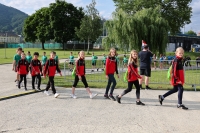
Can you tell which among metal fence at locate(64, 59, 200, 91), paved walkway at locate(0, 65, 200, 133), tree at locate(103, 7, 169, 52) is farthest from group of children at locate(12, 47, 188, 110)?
tree at locate(103, 7, 169, 52)

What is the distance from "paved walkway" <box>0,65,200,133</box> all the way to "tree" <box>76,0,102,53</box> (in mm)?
41209

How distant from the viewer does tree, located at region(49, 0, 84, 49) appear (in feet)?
210

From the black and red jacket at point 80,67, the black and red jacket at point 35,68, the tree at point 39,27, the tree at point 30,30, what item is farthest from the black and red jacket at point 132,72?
the tree at point 30,30

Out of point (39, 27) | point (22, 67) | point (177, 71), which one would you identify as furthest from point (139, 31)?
point (39, 27)

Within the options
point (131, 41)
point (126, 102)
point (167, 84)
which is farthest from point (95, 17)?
point (126, 102)

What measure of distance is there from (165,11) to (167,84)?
106 feet

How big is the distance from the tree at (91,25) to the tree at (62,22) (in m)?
15.5

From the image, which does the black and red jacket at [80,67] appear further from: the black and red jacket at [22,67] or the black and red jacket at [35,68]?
the black and red jacket at [22,67]

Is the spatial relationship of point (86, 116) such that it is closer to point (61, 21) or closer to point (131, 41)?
point (131, 41)

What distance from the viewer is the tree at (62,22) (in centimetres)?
6388

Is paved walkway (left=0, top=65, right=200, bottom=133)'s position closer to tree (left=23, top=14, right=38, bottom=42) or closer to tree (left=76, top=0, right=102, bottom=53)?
tree (left=76, top=0, right=102, bottom=53)

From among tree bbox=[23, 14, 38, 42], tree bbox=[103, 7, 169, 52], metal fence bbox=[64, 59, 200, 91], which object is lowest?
metal fence bbox=[64, 59, 200, 91]

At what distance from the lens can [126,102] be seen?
25.6ft

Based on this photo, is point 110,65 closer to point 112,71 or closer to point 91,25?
point 112,71
